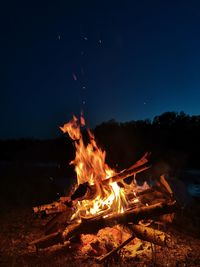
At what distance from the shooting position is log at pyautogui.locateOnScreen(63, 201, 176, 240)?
478 centimetres

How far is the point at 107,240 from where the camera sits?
4.98 meters

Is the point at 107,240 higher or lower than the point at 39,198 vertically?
lower

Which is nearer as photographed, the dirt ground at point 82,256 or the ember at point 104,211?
the dirt ground at point 82,256

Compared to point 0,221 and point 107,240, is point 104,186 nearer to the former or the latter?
point 107,240

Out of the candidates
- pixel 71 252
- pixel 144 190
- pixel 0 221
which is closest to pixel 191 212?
pixel 144 190

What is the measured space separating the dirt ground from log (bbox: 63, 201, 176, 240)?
0.34 metres

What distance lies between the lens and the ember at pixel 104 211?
4.81 m

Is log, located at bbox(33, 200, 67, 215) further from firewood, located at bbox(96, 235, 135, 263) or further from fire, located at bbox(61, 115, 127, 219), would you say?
firewood, located at bbox(96, 235, 135, 263)

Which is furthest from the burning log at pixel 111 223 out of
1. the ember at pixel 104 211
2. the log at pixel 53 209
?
the log at pixel 53 209

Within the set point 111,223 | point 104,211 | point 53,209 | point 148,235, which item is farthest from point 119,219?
point 53,209

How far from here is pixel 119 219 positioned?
4.91 metres

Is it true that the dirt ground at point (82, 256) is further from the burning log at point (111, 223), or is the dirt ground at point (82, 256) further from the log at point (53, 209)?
the log at point (53, 209)

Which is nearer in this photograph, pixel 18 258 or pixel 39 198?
pixel 18 258

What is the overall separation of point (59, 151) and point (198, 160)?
10.4 m
